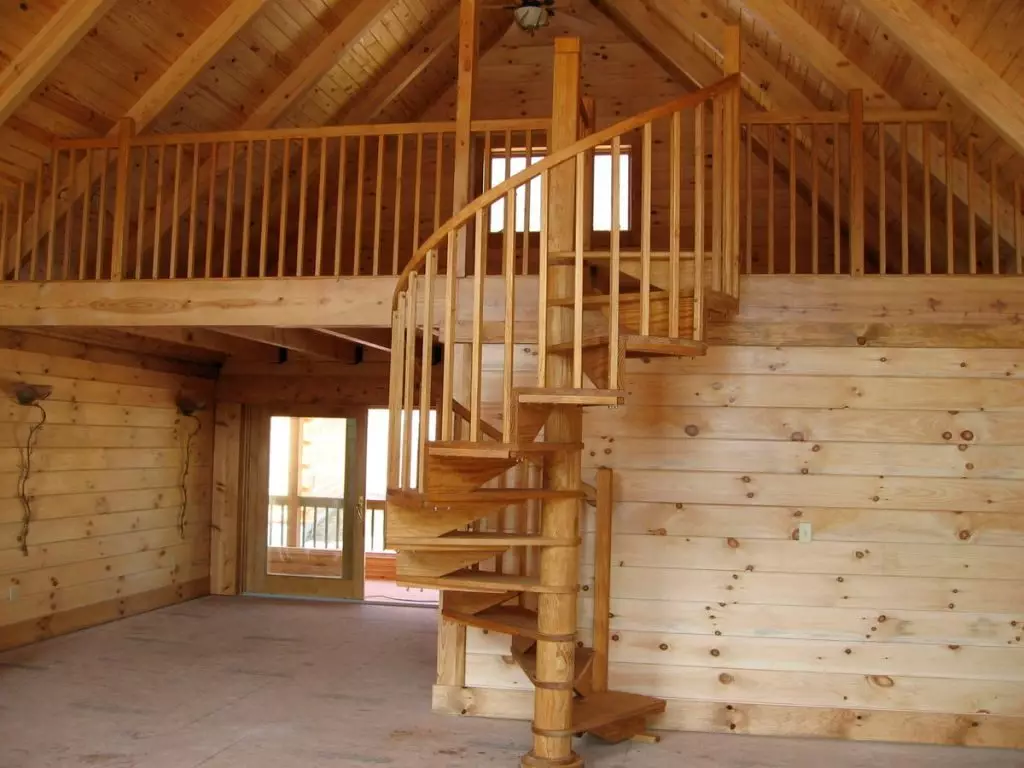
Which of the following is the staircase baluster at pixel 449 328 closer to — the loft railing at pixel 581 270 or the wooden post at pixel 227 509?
the loft railing at pixel 581 270

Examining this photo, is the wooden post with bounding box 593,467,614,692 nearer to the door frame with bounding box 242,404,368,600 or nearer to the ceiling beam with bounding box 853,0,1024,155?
the ceiling beam with bounding box 853,0,1024,155

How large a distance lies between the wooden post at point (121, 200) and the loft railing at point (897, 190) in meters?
3.42

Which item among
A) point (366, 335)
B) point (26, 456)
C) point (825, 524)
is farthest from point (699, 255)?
point (26, 456)

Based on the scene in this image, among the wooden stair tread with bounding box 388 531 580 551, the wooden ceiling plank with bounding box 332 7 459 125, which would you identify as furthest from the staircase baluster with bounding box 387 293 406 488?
the wooden ceiling plank with bounding box 332 7 459 125

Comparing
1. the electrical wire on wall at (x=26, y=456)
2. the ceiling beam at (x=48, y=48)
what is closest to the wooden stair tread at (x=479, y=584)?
the ceiling beam at (x=48, y=48)

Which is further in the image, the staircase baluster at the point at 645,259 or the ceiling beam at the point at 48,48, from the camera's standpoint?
the ceiling beam at the point at 48,48

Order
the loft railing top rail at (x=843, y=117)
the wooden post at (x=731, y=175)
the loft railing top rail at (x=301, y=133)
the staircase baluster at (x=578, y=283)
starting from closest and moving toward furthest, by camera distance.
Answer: the staircase baluster at (x=578, y=283), the wooden post at (x=731, y=175), the loft railing top rail at (x=843, y=117), the loft railing top rail at (x=301, y=133)

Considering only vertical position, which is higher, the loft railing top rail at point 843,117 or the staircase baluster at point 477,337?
the loft railing top rail at point 843,117

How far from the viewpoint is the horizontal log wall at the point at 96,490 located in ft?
19.8

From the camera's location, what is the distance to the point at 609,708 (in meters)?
4.35

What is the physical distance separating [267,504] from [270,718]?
3857 mm

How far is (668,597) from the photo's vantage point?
472cm

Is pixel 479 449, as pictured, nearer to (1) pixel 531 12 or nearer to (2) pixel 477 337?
(2) pixel 477 337

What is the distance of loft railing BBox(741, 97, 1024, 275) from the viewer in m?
4.72
